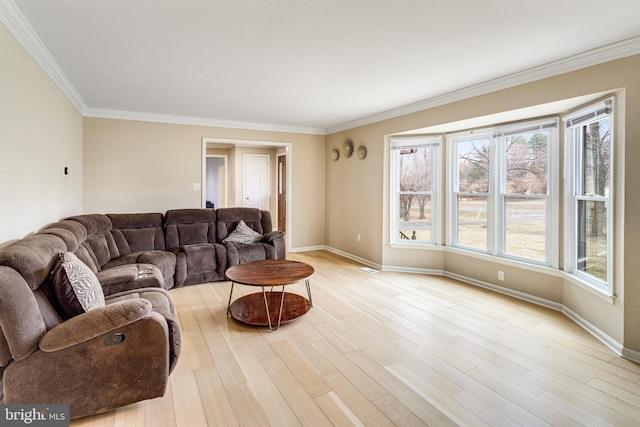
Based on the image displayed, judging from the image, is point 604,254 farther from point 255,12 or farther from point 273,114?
point 273,114

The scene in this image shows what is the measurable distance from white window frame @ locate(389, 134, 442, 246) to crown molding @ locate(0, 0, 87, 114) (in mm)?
4168

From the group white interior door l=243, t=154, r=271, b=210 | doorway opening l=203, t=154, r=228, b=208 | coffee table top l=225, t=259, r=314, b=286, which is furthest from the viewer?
doorway opening l=203, t=154, r=228, b=208

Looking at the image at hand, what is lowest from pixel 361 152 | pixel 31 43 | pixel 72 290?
pixel 72 290

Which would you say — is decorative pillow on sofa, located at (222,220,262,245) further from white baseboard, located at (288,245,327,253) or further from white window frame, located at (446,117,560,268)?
white window frame, located at (446,117,560,268)

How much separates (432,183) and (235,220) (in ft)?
10.2

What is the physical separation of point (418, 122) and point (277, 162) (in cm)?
463

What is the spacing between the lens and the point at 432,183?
486 cm

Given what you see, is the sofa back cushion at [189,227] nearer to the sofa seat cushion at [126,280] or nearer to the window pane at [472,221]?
the sofa seat cushion at [126,280]

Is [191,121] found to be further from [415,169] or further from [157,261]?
[415,169]

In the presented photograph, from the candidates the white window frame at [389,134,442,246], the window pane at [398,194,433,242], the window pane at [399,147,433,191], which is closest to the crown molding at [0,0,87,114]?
the white window frame at [389,134,442,246]

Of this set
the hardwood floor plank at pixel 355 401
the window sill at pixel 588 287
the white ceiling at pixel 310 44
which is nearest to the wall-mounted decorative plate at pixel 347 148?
the white ceiling at pixel 310 44

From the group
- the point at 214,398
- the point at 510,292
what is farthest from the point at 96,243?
the point at 510,292

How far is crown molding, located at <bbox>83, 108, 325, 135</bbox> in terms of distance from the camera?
4.89 meters

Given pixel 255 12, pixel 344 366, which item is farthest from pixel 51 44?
pixel 344 366
